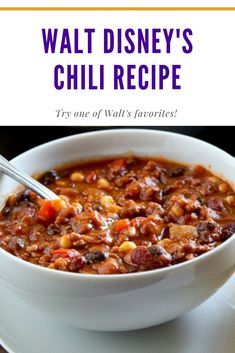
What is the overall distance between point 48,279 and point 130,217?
713 millimetres

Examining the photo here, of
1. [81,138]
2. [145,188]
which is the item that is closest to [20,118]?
[81,138]

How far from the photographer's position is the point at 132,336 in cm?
318

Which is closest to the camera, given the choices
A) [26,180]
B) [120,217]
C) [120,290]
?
[120,290]

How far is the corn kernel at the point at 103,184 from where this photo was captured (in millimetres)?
3834

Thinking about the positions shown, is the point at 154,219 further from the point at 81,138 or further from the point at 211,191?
the point at 81,138

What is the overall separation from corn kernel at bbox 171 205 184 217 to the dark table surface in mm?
1661

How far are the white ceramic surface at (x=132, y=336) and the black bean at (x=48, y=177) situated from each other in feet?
2.74

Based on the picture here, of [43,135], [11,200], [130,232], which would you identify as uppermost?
[130,232]

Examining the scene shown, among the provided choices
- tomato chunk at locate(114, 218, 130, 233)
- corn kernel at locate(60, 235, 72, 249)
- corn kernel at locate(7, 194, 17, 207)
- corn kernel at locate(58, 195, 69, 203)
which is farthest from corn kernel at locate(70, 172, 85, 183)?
corn kernel at locate(60, 235, 72, 249)

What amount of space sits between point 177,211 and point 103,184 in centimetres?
55

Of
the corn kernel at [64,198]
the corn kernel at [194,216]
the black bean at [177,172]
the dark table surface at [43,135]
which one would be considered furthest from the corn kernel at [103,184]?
the dark table surface at [43,135]

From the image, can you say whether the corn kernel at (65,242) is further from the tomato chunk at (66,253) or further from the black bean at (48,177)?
the black bean at (48,177)

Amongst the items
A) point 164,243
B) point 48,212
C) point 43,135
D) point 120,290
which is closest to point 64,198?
point 48,212

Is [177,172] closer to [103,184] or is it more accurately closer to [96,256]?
[103,184]
